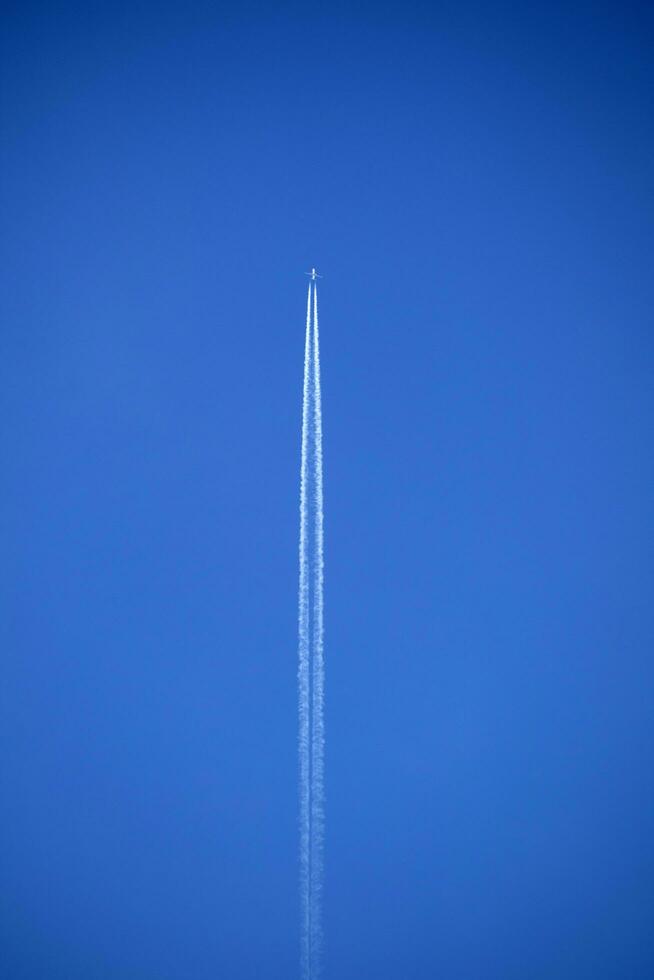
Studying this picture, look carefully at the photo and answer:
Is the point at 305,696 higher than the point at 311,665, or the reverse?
the point at 311,665

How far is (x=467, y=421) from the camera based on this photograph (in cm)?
373

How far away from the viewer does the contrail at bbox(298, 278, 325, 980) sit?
362 cm

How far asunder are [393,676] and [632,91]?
10.3 feet

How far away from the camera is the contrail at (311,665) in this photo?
143 inches

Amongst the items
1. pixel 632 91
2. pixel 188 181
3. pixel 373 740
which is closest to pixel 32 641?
pixel 373 740

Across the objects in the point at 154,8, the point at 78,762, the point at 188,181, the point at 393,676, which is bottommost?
the point at 78,762

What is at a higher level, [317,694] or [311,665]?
[311,665]

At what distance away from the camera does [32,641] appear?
3588 millimetres

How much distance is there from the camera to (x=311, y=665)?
11.9ft

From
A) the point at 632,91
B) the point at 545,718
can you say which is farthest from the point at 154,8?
the point at 545,718

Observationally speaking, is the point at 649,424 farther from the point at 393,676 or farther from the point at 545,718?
the point at 393,676

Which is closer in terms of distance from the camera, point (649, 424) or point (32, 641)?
point (32, 641)

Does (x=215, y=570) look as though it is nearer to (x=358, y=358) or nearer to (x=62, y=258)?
(x=358, y=358)

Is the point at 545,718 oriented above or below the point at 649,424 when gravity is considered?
below
